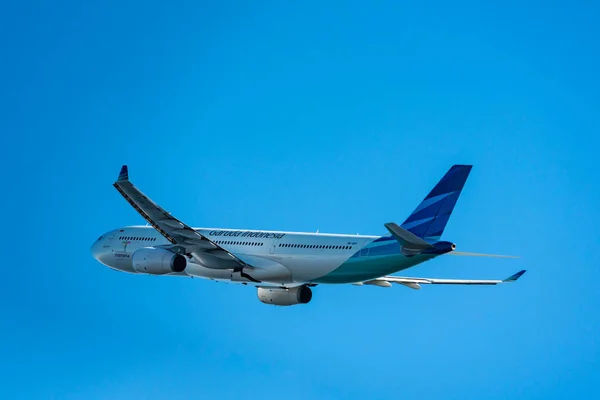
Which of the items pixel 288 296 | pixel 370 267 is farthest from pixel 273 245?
pixel 370 267

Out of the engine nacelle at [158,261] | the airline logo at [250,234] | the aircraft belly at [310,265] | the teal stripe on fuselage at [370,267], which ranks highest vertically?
the airline logo at [250,234]

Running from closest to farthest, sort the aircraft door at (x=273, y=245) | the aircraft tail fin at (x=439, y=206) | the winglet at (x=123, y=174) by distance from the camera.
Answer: the aircraft tail fin at (x=439, y=206), the winglet at (x=123, y=174), the aircraft door at (x=273, y=245)

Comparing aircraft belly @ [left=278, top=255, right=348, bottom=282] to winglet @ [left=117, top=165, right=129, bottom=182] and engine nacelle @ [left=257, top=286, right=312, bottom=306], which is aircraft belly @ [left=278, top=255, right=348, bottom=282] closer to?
engine nacelle @ [left=257, top=286, right=312, bottom=306]

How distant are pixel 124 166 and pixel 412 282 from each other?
63.3 feet

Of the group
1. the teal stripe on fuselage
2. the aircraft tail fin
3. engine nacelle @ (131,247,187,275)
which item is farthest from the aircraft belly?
engine nacelle @ (131,247,187,275)

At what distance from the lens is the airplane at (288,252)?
2066 inches

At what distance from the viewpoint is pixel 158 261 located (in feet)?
189

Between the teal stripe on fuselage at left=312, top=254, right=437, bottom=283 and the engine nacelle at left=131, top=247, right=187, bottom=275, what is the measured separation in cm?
835

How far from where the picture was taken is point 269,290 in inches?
2424

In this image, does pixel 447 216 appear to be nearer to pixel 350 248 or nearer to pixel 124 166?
pixel 350 248

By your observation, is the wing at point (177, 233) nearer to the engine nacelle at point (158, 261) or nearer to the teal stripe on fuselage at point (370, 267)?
the engine nacelle at point (158, 261)

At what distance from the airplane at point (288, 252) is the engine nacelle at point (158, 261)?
57 millimetres

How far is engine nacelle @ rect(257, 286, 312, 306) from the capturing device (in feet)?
198

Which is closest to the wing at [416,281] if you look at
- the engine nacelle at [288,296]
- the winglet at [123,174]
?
the engine nacelle at [288,296]
